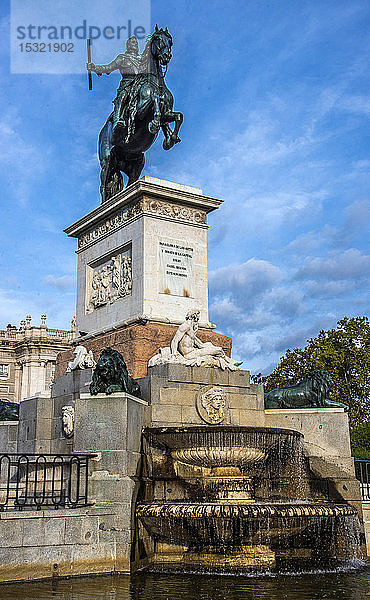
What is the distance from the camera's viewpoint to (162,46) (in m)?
19.9

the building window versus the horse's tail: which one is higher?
the building window

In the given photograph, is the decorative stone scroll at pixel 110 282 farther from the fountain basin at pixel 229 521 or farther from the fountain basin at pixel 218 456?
the fountain basin at pixel 229 521

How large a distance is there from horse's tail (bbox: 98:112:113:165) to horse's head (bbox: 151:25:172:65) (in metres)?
2.15

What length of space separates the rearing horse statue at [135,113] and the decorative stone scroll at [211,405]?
7.69m

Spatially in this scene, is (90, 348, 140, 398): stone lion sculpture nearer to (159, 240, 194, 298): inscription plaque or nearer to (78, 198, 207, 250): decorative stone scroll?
(159, 240, 194, 298): inscription plaque

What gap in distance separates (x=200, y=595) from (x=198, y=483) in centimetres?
414

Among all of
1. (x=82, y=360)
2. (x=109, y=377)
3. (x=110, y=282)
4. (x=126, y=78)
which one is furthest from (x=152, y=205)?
(x=109, y=377)

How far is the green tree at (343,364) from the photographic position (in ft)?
129

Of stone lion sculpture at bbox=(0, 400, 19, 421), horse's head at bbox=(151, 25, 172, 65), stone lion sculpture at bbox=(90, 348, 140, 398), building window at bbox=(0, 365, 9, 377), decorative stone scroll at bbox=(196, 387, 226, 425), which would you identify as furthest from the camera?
building window at bbox=(0, 365, 9, 377)

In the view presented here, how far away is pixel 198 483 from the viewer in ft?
45.6

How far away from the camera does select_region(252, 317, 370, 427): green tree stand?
39406 millimetres

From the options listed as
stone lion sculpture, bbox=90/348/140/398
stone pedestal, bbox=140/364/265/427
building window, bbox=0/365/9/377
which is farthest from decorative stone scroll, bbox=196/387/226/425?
building window, bbox=0/365/9/377

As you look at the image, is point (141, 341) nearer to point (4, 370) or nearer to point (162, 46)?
point (162, 46)

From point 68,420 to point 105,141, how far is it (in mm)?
9183
